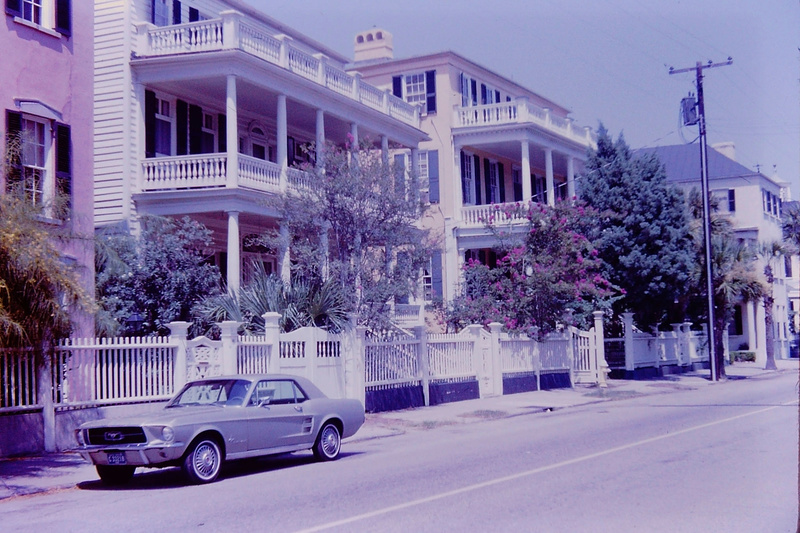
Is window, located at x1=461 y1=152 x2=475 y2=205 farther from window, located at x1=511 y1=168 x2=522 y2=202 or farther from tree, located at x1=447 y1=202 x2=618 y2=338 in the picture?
tree, located at x1=447 y1=202 x2=618 y2=338

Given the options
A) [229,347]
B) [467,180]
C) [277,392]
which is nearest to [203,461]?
[277,392]

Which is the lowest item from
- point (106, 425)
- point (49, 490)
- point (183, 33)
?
point (49, 490)

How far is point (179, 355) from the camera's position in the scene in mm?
17125

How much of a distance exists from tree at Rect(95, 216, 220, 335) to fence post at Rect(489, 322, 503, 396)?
7.83m

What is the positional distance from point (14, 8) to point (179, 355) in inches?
298

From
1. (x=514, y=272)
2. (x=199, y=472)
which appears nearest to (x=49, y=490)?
(x=199, y=472)

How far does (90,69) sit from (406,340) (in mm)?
9496

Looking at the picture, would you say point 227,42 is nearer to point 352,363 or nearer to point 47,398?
point 352,363

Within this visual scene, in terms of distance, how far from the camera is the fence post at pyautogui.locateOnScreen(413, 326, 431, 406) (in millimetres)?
23288

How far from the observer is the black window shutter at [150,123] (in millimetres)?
25609

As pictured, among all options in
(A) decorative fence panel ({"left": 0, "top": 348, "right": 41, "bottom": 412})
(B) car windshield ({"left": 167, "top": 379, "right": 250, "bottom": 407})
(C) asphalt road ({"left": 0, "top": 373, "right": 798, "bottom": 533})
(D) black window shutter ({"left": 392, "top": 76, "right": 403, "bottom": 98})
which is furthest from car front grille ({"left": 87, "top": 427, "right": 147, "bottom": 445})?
(D) black window shutter ({"left": 392, "top": 76, "right": 403, "bottom": 98})

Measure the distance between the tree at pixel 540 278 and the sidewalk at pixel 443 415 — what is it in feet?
7.97

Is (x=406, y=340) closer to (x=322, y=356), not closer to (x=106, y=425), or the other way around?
(x=322, y=356)

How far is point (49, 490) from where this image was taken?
40.0ft
